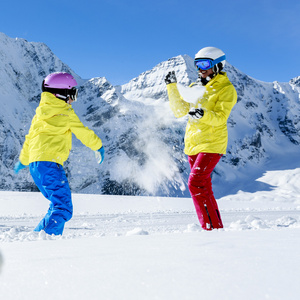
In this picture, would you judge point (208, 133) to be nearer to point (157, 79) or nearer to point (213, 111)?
point (213, 111)

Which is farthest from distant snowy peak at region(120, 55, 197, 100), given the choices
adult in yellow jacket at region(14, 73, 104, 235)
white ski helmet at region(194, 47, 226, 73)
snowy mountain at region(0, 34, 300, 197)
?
adult in yellow jacket at region(14, 73, 104, 235)

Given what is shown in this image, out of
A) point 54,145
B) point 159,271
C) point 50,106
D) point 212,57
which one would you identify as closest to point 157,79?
point 212,57

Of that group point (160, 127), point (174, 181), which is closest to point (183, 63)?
point (160, 127)

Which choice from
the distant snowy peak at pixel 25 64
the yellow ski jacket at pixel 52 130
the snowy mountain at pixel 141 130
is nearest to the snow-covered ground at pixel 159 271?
the yellow ski jacket at pixel 52 130

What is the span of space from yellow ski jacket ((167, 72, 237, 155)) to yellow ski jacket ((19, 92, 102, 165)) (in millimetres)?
1108

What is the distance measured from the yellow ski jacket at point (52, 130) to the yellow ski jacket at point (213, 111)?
3.64 ft

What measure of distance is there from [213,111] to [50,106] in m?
1.63

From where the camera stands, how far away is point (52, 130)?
3.27 metres

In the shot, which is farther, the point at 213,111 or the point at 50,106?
the point at 50,106

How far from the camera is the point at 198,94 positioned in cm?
326

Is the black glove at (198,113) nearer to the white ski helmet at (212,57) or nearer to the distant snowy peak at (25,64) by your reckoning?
the white ski helmet at (212,57)

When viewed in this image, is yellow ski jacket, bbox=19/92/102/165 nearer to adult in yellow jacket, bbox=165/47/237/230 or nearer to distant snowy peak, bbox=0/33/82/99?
adult in yellow jacket, bbox=165/47/237/230

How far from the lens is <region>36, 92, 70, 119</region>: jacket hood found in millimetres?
3287

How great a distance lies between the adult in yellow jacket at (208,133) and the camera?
3.19 meters
